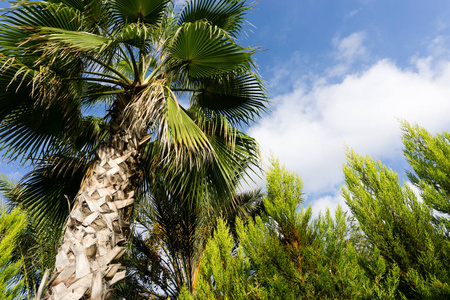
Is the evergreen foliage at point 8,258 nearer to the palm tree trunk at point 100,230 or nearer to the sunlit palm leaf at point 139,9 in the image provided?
the palm tree trunk at point 100,230

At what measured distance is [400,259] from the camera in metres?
2.93

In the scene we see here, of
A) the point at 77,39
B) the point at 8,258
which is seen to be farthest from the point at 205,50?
the point at 8,258

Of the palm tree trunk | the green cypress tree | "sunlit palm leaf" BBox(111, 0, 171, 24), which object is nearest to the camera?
the palm tree trunk

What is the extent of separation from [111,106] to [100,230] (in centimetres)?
158

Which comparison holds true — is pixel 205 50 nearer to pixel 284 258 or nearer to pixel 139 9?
pixel 139 9

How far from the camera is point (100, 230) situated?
2578 mm

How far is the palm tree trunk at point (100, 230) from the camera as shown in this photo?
226 centimetres

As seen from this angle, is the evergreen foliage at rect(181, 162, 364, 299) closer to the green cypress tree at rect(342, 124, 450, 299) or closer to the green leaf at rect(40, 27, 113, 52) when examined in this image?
the green cypress tree at rect(342, 124, 450, 299)

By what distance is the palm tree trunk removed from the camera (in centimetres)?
226

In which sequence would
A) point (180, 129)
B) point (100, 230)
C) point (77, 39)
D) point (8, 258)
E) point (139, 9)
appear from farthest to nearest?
point (139, 9), point (180, 129), point (77, 39), point (100, 230), point (8, 258)

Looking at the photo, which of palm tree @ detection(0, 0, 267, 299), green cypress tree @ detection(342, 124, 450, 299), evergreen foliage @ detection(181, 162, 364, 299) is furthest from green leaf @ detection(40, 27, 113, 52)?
green cypress tree @ detection(342, 124, 450, 299)

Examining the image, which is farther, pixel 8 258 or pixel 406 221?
pixel 406 221

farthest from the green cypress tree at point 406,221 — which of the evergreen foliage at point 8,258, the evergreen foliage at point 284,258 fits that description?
the evergreen foliage at point 8,258

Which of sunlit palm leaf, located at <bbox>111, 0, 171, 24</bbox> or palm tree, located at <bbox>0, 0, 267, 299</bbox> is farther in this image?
sunlit palm leaf, located at <bbox>111, 0, 171, 24</bbox>
